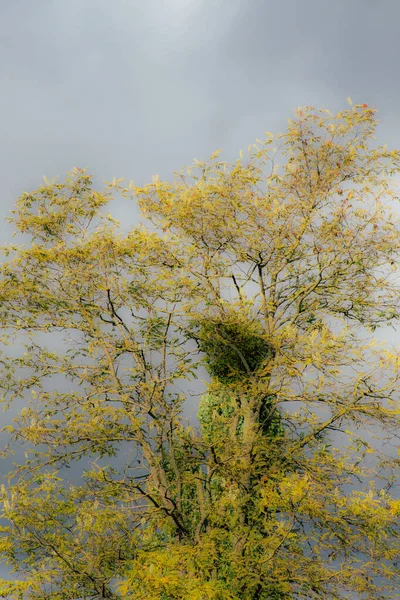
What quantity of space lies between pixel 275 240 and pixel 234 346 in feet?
7.30

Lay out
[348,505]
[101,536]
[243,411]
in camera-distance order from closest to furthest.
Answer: [101,536]
[348,505]
[243,411]

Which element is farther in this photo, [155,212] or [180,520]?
[155,212]

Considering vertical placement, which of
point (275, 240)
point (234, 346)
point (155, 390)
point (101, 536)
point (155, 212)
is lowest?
point (101, 536)

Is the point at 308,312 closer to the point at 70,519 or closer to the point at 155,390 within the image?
the point at 155,390

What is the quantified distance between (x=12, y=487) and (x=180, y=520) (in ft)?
9.46

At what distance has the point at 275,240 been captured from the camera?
12.5 m

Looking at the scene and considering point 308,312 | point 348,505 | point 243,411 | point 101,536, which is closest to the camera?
point 101,536

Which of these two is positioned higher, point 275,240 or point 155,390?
point 275,240

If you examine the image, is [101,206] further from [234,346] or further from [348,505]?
[348,505]

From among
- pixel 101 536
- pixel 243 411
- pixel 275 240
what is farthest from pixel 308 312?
pixel 101 536

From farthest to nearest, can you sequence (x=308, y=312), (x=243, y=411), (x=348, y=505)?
1. (x=308, y=312)
2. (x=243, y=411)
3. (x=348, y=505)

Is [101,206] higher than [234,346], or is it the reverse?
[101,206]

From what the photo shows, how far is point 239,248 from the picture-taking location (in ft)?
41.9

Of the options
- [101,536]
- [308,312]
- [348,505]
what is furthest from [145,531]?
[308,312]
